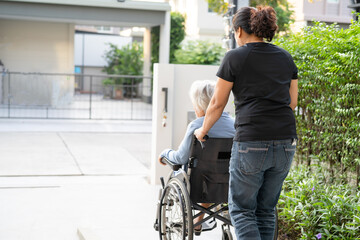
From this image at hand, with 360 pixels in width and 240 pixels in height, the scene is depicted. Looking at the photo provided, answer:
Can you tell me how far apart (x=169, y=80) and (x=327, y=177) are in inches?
98.2

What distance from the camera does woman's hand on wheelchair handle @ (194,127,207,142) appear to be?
129 inches

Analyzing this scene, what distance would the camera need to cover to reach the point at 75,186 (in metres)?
6.36

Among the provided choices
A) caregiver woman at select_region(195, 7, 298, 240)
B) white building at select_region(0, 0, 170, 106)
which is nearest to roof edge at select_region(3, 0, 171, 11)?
white building at select_region(0, 0, 170, 106)

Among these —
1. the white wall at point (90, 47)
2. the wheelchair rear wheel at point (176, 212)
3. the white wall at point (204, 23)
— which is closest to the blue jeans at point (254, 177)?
the wheelchair rear wheel at point (176, 212)

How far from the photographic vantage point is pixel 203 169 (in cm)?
353

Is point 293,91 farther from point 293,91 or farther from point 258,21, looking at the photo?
point 258,21

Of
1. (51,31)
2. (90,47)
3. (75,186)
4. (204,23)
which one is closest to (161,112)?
(75,186)

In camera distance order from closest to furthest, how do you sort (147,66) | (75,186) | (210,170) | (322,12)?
Answer: 1. (210,170)
2. (75,186)
3. (147,66)
4. (322,12)

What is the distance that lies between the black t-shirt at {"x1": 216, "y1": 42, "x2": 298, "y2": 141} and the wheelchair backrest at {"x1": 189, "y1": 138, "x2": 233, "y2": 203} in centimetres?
53

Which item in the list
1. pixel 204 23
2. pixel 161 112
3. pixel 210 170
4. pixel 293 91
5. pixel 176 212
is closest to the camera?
pixel 293 91

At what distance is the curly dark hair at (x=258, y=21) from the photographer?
2998 millimetres

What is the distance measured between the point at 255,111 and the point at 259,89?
0.13m

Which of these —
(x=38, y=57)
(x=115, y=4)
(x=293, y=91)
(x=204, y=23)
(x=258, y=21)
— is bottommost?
(x=293, y=91)

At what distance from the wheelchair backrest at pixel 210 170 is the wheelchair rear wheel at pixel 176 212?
0.12 metres
